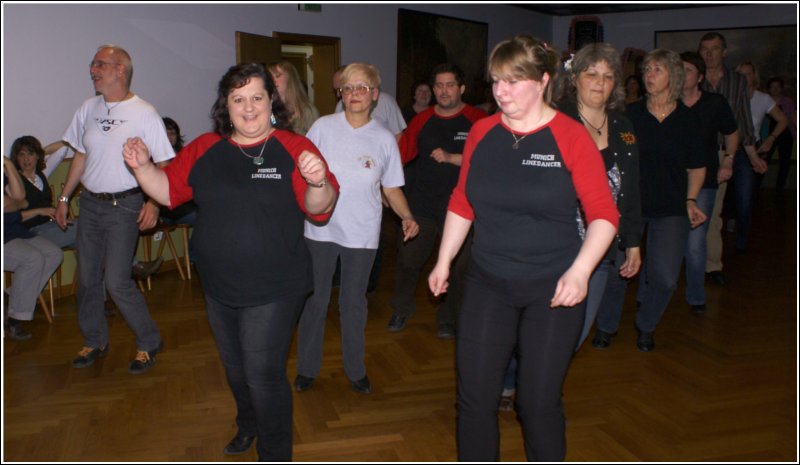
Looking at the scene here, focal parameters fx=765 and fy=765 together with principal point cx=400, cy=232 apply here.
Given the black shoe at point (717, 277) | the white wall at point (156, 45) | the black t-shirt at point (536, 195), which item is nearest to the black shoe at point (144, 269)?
the white wall at point (156, 45)

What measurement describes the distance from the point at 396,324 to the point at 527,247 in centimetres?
263

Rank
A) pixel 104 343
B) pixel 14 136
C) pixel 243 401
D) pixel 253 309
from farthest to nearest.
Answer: pixel 14 136 → pixel 104 343 → pixel 243 401 → pixel 253 309

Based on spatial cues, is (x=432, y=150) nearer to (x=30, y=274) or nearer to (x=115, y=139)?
(x=115, y=139)

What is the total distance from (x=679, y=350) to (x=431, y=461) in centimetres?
203

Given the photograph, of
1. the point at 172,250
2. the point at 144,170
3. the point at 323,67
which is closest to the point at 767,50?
the point at 323,67

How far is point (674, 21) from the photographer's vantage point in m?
13.7

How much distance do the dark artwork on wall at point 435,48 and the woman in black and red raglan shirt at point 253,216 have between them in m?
7.32

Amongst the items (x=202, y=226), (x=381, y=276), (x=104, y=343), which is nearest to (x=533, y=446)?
(x=202, y=226)

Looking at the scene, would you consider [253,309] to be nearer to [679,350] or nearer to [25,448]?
[25,448]

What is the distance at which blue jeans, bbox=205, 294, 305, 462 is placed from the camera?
103 inches

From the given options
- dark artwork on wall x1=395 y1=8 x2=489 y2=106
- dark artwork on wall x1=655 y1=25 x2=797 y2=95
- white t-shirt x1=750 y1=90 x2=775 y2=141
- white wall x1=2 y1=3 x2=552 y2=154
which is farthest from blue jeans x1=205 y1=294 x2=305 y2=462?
dark artwork on wall x1=655 y1=25 x2=797 y2=95

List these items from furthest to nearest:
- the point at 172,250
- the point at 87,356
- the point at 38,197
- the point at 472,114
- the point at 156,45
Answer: the point at 156,45, the point at 172,250, the point at 38,197, the point at 472,114, the point at 87,356

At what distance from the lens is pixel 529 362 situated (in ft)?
7.86

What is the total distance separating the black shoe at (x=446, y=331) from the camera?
4668mm
